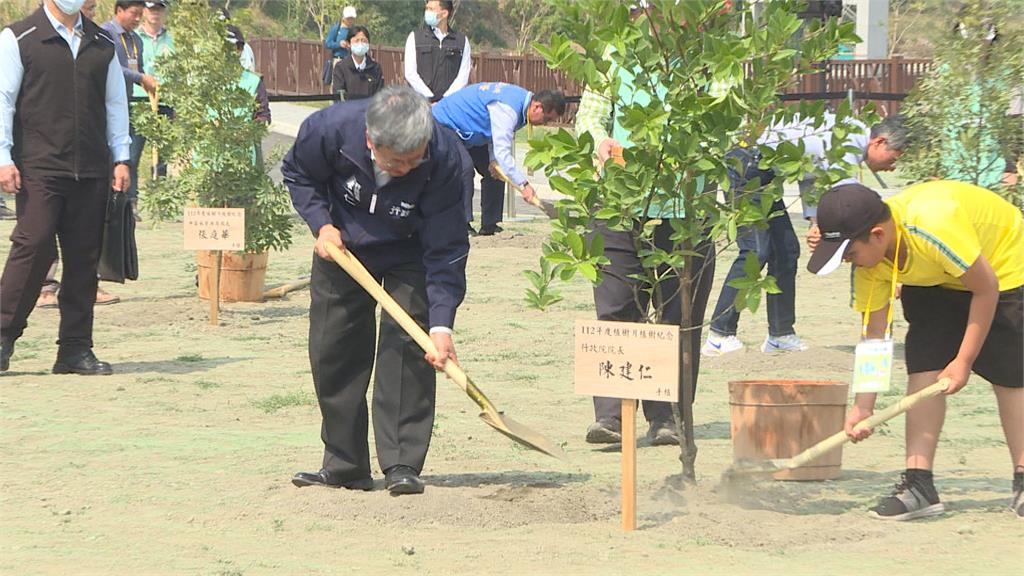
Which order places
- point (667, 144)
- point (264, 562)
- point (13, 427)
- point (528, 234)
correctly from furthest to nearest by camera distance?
point (528, 234), point (13, 427), point (667, 144), point (264, 562)

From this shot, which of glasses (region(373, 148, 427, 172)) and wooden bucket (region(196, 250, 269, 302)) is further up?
glasses (region(373, 148, 427, 172))

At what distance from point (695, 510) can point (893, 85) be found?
2758cm

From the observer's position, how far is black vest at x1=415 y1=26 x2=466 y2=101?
16.4 metres

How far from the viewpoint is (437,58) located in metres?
16.4

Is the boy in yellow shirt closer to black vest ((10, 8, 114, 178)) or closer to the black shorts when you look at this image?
the black shorts

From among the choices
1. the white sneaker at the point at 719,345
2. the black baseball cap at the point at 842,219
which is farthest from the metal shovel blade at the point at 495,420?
the white sneaker at the point at 719,345

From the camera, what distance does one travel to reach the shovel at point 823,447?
222 inches

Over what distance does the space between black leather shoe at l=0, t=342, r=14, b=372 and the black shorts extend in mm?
5177

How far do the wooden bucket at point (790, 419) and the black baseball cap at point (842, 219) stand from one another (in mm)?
1210

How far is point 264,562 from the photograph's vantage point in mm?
5047

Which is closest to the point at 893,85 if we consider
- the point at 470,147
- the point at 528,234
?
the point at 528,234

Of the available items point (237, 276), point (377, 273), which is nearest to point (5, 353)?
point (237, 276)

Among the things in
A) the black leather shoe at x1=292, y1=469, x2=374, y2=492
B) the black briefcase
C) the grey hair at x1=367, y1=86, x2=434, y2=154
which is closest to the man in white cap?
the black briefcase

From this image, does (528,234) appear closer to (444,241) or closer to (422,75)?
(422,75)
